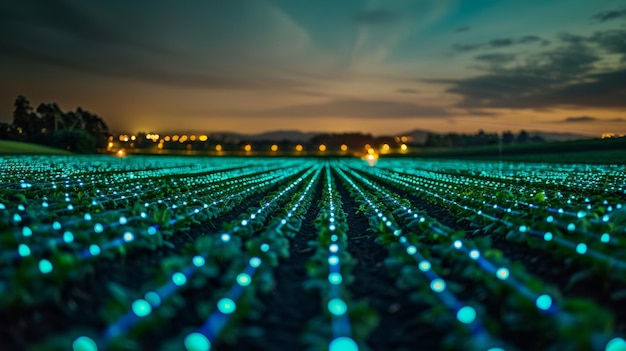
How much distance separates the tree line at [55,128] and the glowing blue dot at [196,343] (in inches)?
3224

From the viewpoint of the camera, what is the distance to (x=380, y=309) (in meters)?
5.16

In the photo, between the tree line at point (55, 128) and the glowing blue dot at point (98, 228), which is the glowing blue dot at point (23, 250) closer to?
the glowing blue dot at point (98, 228)

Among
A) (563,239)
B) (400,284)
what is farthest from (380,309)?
(563,239)

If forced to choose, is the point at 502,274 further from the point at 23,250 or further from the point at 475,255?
the point at 23,250

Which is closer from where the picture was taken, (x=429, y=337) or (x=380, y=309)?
(x=429, y=337)

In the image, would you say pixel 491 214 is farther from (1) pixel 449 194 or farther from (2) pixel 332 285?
(2) pixel 332 285

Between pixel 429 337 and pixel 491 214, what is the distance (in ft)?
19.7

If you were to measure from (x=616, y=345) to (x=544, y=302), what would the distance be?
0.79 meters

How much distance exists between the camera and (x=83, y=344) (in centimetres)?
328

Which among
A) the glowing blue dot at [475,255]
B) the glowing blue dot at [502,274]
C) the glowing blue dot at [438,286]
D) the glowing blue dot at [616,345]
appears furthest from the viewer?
the glowing blue dot at [475,255]

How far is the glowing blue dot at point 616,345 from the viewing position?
3.24 meters

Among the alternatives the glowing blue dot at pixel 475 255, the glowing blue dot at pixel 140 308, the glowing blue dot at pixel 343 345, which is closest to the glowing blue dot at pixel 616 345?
the glowing blue dot at pixel 343 345

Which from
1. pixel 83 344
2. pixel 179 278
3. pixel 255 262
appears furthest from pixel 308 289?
pixel 83 344

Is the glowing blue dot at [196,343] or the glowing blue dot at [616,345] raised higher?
the glowing blue dot at [616,345]
